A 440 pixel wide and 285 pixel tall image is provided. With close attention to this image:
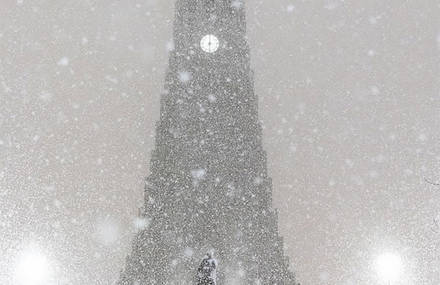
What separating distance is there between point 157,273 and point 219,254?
330cm

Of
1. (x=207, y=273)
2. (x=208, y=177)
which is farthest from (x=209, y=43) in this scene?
(x=207, y=273)

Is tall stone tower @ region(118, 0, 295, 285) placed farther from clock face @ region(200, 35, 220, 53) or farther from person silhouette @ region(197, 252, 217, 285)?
person silhouette @ region(197, 252, 217, 285)

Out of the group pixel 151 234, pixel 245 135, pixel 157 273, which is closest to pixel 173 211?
pixel 151 234

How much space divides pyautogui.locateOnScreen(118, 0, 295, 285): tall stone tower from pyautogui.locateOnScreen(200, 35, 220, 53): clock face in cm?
7

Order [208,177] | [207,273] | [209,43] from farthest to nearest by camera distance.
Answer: [209,43]
[208,177]
[207,273]

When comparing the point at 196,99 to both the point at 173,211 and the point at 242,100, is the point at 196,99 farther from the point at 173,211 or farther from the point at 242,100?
the point at 173,211

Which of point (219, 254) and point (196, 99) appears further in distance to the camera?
point (196, 99)

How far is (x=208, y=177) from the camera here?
88.8 ft

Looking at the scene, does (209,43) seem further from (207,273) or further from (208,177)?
(207,273)

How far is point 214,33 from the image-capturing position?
109 feet

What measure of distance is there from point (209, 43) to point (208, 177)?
10.4 m

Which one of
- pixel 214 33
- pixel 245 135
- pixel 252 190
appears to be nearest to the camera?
pixel 252 190

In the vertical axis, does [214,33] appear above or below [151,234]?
above

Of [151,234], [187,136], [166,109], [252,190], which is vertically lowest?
[151,234]
